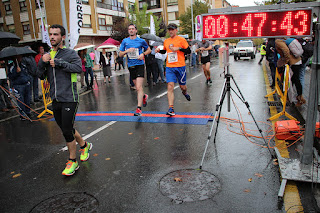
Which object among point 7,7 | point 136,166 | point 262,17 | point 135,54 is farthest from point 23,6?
point 262,17

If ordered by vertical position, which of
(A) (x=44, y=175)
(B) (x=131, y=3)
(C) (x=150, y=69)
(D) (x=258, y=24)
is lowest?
(A) (x=44, y=175)

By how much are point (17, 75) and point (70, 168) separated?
5.08 m

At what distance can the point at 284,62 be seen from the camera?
6.78 metres

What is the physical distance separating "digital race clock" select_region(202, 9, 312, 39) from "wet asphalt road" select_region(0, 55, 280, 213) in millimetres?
1857

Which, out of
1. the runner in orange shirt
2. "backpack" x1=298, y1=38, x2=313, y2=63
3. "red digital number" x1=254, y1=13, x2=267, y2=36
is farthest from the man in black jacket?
"backpack" x1=298, y1=38, x2=313, y2=63

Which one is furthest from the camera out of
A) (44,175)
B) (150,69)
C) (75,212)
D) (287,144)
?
(150,69)

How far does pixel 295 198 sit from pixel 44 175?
3387 millimetres

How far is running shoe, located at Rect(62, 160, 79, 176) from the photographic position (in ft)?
13.2

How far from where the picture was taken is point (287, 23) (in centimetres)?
409

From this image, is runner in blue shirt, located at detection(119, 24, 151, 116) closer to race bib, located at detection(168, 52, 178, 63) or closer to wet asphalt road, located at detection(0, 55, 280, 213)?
race bib, located at detection(168, 52, 178, 63)

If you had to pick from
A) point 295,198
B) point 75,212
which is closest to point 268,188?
point 295,198

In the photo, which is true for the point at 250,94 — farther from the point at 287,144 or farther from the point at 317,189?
the point at 317,189

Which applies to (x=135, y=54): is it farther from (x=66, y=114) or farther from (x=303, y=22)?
(x=303, y=22)

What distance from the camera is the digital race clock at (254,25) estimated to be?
4012 mm
